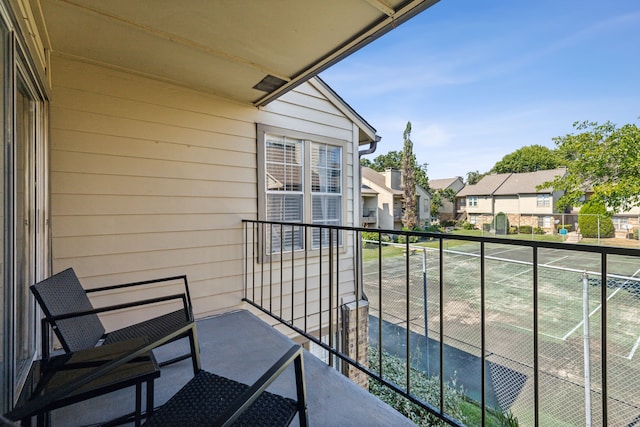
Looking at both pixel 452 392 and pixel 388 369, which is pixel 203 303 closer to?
pixel 388 369

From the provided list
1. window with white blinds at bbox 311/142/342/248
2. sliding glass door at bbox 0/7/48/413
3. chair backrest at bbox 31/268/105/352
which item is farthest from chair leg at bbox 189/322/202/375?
window with white blinds at bbox 311/142/342/248

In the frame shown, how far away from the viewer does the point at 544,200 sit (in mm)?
22391

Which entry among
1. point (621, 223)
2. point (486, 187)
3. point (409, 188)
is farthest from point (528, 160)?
point (621, 223)

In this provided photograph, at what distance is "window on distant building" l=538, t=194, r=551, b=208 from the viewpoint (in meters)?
22.2

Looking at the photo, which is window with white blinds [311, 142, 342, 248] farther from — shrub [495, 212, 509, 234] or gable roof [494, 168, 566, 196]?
gable roof [494, 168, 566, 196]

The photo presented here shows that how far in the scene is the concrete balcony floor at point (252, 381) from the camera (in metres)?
1.55

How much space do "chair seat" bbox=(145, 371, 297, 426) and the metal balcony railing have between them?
80 cm

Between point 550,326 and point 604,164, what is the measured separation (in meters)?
9.45

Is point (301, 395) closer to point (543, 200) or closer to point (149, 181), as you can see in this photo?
point (149, 181)

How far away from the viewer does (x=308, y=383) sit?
182cm

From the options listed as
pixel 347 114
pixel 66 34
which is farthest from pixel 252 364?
pixel 347 114

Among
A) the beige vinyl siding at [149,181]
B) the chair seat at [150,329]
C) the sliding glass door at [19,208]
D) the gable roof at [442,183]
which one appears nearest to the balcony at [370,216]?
the gable roof at [442,183]

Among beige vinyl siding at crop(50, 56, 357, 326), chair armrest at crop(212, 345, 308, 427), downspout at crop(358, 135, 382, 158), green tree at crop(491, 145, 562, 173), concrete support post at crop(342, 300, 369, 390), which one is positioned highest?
green tree at crop(491, 145, 562, 173)

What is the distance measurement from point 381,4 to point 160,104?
2.28 metres
